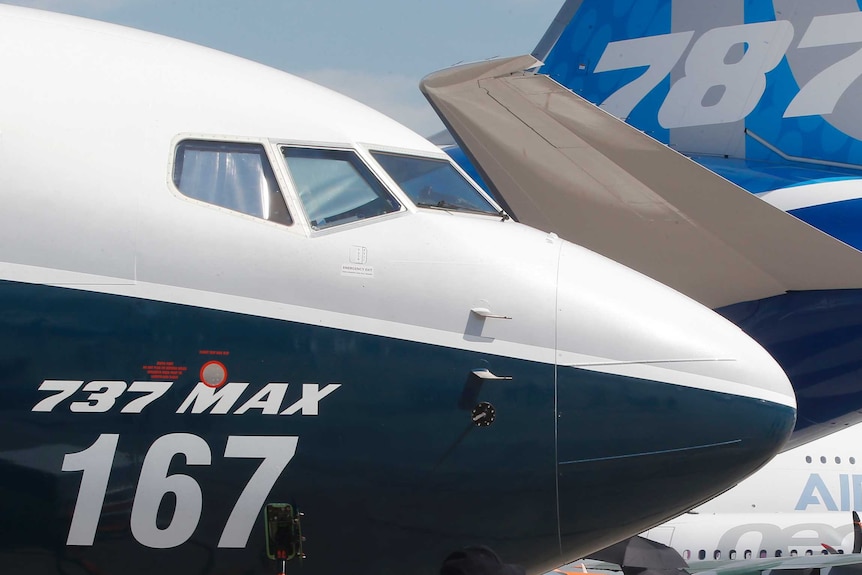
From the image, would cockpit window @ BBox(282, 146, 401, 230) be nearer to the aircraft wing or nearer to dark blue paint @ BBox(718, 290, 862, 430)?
the aircraft wing

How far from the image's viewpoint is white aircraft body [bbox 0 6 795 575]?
5.10 metres

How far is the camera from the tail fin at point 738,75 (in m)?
11.7

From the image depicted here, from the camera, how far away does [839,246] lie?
32.4 ft

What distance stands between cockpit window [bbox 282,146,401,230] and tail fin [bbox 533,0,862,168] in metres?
7.66

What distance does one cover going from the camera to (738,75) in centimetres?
1220

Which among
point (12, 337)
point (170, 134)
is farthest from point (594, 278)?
point (12, 337)

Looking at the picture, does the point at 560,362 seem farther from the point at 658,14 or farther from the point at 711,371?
the point at 658,14

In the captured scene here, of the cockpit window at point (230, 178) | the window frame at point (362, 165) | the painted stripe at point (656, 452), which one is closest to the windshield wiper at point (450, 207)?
the window frame at point (362, 165)

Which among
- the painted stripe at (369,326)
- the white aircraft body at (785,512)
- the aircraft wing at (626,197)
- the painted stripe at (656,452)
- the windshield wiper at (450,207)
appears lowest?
the white aircraft body at (785,512)

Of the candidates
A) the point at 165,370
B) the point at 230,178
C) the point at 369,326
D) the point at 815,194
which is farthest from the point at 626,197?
the point at 165,370

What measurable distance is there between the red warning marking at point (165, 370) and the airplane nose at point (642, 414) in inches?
75.0

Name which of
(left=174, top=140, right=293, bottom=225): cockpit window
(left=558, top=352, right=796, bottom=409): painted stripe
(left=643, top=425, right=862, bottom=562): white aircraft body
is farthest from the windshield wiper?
(left=643, top=425, right=862, bottom=562): white aircraft body

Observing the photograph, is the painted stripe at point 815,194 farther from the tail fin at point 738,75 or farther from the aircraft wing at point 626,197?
the aircraft wing at point 626,197

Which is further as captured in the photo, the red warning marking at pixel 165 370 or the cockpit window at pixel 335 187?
the cockpit window at pixel 335 187
